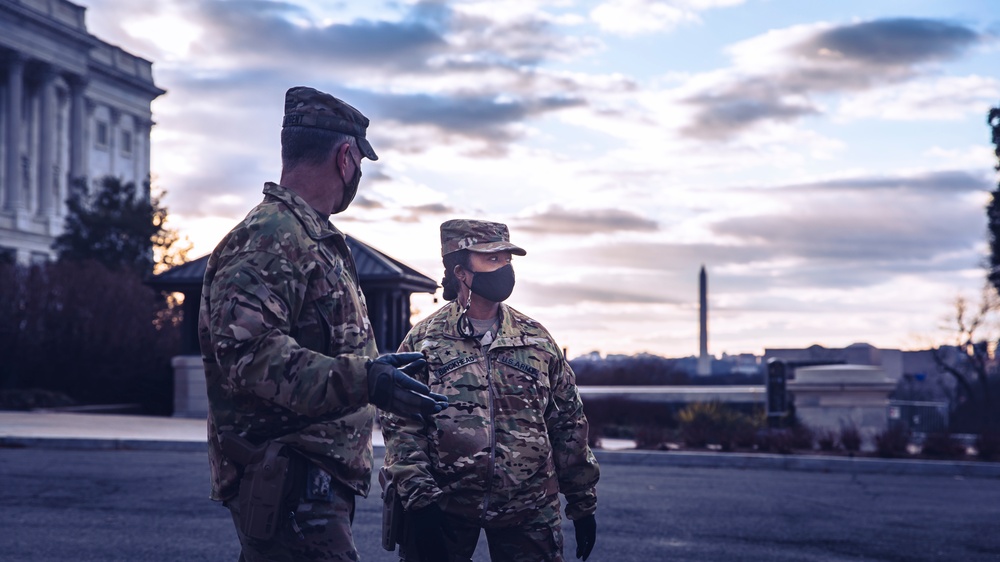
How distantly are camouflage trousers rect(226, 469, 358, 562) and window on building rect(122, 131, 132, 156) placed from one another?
8184 cm

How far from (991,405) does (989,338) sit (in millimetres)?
4593

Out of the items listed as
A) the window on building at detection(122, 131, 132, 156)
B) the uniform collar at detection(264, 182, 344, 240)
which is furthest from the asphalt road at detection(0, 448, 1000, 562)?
the window on building at detection(122, 131, 132, 156)

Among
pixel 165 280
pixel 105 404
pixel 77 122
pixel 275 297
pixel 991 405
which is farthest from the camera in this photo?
pixel 77 122

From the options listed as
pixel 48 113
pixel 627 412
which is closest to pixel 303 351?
pixel 627 412

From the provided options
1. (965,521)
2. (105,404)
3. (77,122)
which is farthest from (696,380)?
(77,122)

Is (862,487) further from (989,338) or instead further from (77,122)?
(77,122)

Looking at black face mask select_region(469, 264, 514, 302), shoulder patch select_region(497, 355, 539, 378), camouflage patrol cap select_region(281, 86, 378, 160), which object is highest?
camouflage patrol cap select_region(281, 86, 378, 160)

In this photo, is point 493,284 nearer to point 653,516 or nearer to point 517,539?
point 517,539

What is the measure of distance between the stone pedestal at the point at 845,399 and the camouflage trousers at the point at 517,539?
679 inches

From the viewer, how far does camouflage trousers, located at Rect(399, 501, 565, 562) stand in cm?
458

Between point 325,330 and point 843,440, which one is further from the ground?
point 325,330

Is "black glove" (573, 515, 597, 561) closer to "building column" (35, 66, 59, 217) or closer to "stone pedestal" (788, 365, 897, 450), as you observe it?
"stone pedestal" (788, 365, 897, 450)

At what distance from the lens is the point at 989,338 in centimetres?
3488

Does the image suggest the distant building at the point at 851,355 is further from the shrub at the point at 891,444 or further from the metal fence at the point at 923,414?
the shrub at the point at 891,444
